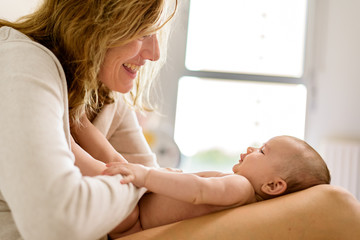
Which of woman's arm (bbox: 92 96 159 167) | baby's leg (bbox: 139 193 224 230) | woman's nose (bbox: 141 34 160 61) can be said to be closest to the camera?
baby's leg (bbox: 139 193 224 230)

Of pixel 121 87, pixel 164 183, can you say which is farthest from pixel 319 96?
pixel 164 183

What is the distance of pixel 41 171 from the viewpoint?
806 mm

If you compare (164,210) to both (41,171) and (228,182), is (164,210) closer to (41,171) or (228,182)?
(228,182)

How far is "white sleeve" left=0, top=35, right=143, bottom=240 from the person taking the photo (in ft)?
2.63

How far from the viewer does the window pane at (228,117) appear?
4.35m

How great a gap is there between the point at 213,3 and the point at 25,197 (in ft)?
12.7

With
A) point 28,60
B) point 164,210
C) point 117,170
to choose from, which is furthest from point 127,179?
point 28,60

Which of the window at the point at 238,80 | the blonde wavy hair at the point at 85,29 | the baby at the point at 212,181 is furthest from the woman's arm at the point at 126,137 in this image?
the window at the point at 238,80

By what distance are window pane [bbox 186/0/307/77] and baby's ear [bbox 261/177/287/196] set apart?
3183mm

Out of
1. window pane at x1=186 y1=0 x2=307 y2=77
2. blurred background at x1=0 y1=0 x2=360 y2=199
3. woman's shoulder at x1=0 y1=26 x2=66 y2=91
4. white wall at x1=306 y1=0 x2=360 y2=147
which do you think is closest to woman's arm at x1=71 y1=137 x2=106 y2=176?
woman's shoulder at x1=0 y1=26 x2=66 y2=91

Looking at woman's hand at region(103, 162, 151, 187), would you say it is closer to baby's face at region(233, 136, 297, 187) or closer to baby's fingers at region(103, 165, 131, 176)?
baby's fingers at region(103, 165, 131, 176)

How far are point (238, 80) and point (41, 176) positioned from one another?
3.74 meters

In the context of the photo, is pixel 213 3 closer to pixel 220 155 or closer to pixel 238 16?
pixel 238 16

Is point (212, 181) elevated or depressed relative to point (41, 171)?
depressed
